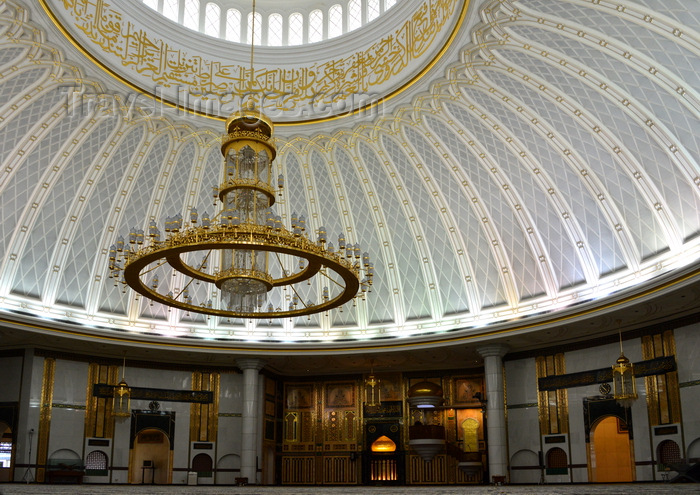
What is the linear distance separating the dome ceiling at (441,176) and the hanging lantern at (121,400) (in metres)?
2.28

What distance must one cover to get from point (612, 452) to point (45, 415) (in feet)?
70.9

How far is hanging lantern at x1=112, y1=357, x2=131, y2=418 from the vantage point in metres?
25.5

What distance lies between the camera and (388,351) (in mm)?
25688

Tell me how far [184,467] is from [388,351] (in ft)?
30.0

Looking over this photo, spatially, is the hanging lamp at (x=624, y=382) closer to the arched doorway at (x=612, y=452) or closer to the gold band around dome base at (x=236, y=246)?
the arched doorway at (x=612, y=452)

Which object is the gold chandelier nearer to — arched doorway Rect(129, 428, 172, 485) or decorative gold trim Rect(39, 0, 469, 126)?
decorative gold trim Rect(39, 0, 469, 126)

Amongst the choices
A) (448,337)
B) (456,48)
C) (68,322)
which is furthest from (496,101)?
(68,322)

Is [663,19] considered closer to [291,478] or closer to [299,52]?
[299,52]

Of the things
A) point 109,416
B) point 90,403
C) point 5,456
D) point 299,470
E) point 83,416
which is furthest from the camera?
point 299,470

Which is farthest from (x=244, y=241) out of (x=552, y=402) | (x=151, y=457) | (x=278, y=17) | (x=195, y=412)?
(x=151, y=457)

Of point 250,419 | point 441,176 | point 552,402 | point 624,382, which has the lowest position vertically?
point 250,419

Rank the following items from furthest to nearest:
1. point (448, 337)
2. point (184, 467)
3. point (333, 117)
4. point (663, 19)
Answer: point (184, 467) → point (448, 337) → point (333, 117) → point (663, 19)

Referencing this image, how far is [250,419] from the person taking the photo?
Result: 26.6m

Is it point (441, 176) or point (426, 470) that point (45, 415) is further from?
point (441, 176)
